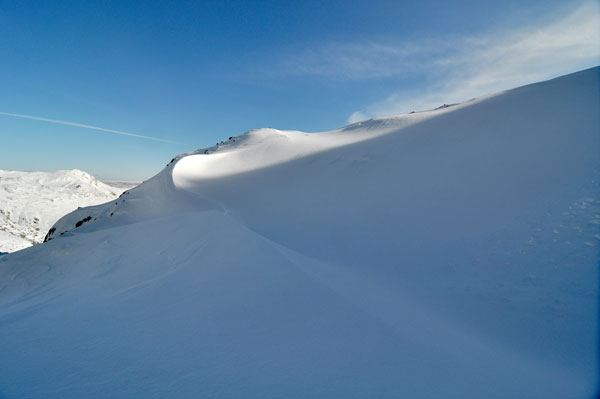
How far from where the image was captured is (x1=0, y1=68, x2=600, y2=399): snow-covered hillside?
5.95 feet

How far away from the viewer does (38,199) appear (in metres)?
26.7

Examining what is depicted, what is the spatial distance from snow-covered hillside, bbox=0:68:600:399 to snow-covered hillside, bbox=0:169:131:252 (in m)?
21.4

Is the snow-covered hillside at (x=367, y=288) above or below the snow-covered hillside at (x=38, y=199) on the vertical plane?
below

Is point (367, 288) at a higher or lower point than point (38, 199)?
lower

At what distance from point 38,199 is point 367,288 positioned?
3740 centimetres

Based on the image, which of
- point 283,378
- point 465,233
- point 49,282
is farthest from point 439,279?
point 49,282

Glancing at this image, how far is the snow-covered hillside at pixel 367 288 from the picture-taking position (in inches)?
71.4

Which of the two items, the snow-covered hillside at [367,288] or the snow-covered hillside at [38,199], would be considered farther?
the snow-covered hillside at [38,199]

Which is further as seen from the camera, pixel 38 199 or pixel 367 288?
pixel 38 199

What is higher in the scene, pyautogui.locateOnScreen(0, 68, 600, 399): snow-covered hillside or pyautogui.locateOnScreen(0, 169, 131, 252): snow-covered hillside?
pyautogui.locateOnScreen(0, 169, 131, 252): snow-covered hillside

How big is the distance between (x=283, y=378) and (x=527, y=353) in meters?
1.85

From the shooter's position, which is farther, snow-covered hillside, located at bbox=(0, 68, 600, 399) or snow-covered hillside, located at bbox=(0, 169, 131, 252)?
snow-covered hillside, located at bbox=(0, 169, 131, 252)

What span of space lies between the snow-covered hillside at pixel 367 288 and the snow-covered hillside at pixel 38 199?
70.3ft

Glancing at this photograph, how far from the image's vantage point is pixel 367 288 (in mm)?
2844
